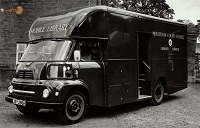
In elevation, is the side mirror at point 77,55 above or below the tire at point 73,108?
above

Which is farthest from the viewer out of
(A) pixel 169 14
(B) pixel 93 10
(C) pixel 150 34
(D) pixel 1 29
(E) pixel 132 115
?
(A) pixel 169 14

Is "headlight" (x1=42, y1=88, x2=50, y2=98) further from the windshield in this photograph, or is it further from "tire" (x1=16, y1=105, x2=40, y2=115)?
"tire" (x1=16, y1=105, x2=40, y2=115)

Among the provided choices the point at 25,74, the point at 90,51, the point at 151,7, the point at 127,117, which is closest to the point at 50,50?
the point at 25,74

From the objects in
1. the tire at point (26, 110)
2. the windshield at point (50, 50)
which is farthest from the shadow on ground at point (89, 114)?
the windshield at point (50, 50)

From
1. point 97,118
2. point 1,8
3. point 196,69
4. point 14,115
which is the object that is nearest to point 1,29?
point 1,8

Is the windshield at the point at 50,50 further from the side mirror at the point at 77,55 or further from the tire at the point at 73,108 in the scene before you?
the tire at the point at 73,108

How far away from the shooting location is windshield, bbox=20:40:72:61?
8.02 meters

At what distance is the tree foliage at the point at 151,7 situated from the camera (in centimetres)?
4938

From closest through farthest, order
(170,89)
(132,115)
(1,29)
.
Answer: (132,115) → (170,89) → (1,29)

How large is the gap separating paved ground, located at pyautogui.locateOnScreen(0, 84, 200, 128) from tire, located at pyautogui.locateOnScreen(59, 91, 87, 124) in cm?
17

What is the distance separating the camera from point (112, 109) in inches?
407

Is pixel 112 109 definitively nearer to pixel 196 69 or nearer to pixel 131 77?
pixel 131 77

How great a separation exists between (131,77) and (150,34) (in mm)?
1913

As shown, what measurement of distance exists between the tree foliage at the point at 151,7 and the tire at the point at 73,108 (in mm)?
41813
